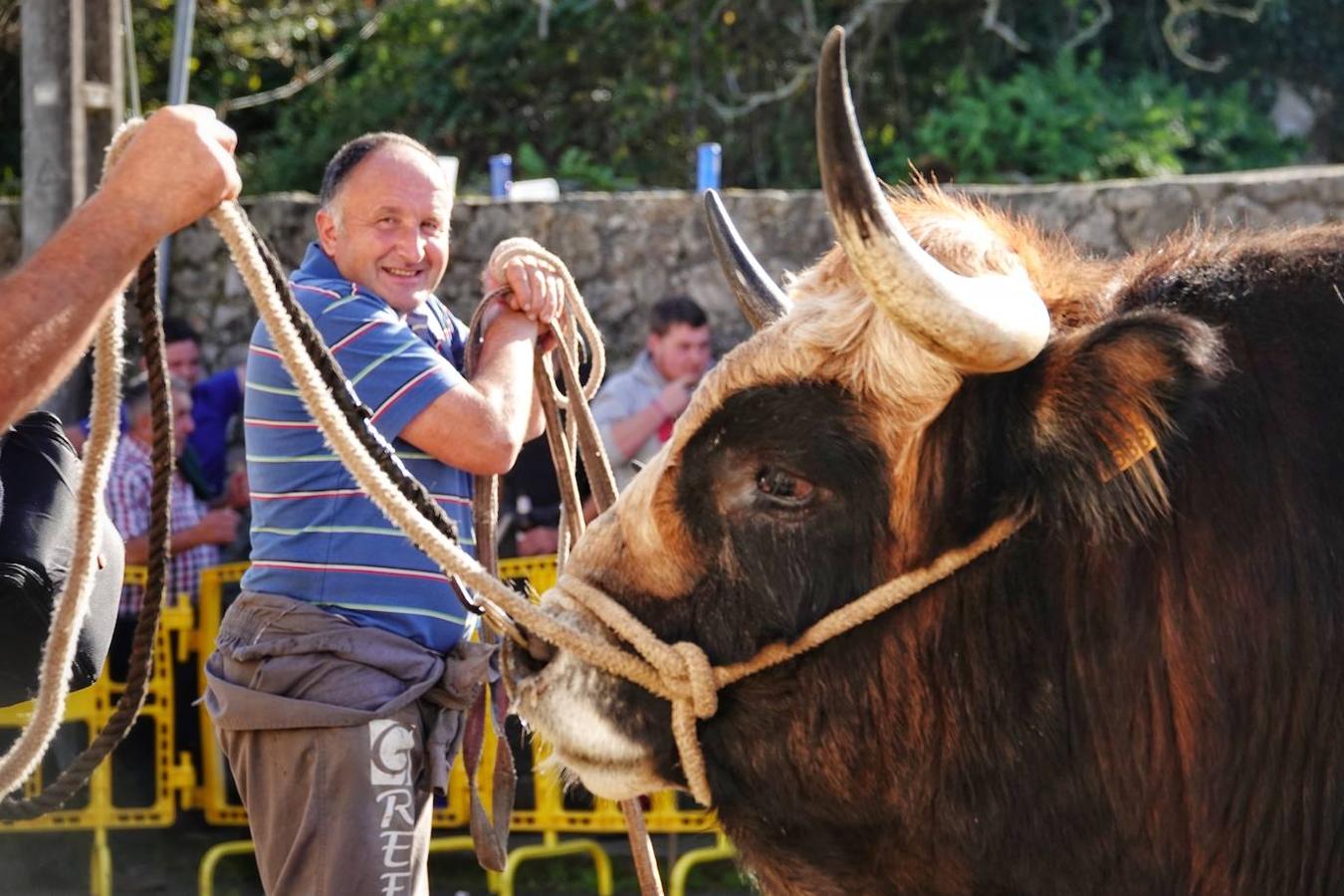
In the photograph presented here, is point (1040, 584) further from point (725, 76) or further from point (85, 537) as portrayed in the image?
point (725, 76)

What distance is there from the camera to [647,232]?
28.4 ft

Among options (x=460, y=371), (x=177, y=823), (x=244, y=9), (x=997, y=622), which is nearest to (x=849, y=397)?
(x=997, y=622)

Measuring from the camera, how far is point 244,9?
1384 cm

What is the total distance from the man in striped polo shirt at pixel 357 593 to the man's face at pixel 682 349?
12.2 feet

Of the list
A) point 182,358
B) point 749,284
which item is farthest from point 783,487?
point 182,358

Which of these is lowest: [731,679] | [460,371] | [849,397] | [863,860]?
[863,860]

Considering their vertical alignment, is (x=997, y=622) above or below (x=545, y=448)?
below

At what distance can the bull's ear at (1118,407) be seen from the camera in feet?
7.88

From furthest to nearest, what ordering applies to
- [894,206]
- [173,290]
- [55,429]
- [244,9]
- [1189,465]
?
[244,9] < [173,290] < [55,429] < [894,206] < [1189,465]

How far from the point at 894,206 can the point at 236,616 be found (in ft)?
5.08

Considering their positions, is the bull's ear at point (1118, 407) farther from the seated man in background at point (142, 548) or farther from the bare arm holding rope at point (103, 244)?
the seated man in background at point (142, 548)

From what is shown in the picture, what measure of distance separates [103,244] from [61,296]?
10 cm

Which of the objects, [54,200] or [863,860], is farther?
[54,200]

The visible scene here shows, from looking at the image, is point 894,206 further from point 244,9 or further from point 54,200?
point 244,9
